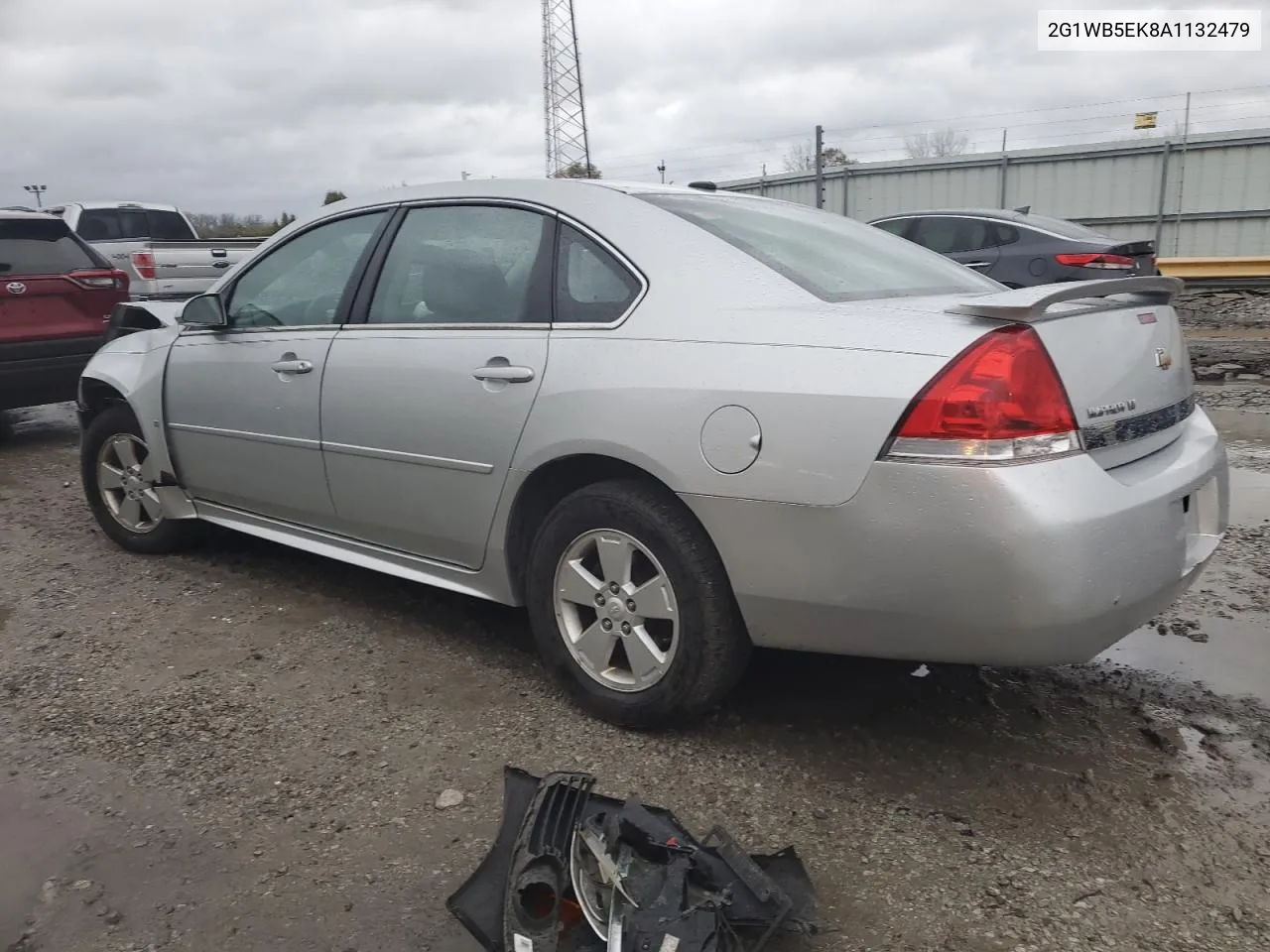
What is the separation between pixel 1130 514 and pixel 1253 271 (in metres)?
13.5

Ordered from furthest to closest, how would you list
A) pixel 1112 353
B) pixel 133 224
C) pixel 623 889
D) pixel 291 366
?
pixel 133 224 → pixel 291 366 → pixel 1112 353 → pixel 623 889

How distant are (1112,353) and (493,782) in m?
1.95

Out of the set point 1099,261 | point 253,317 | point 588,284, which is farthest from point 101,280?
point 1099,261

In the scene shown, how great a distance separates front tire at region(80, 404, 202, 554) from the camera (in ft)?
15.5

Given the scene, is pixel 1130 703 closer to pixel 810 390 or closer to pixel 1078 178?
pixel 810 390

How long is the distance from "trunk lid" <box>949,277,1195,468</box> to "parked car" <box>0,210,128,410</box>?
7019 mm

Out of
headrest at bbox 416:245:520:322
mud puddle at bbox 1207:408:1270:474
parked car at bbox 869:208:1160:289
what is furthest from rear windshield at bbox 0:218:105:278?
mud puddle at bbox 1207:408:1270:474

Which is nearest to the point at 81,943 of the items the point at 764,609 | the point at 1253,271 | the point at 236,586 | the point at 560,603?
the point at 560,603

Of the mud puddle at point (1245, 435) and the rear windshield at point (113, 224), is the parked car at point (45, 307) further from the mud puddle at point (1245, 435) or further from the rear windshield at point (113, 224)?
the mud puddle at point (1245, 435)

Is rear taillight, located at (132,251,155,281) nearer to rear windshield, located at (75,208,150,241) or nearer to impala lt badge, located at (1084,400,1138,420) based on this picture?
rear windshield, located at (75,208,150,241)

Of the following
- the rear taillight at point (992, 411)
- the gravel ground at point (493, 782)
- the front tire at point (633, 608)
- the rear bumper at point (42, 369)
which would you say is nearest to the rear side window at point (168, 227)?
the rear bumper at point (42, 369)

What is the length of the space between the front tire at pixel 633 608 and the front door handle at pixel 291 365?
1.26 metres

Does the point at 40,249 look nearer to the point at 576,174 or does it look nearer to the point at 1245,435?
the point at 576,174

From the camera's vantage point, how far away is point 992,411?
236 cm
